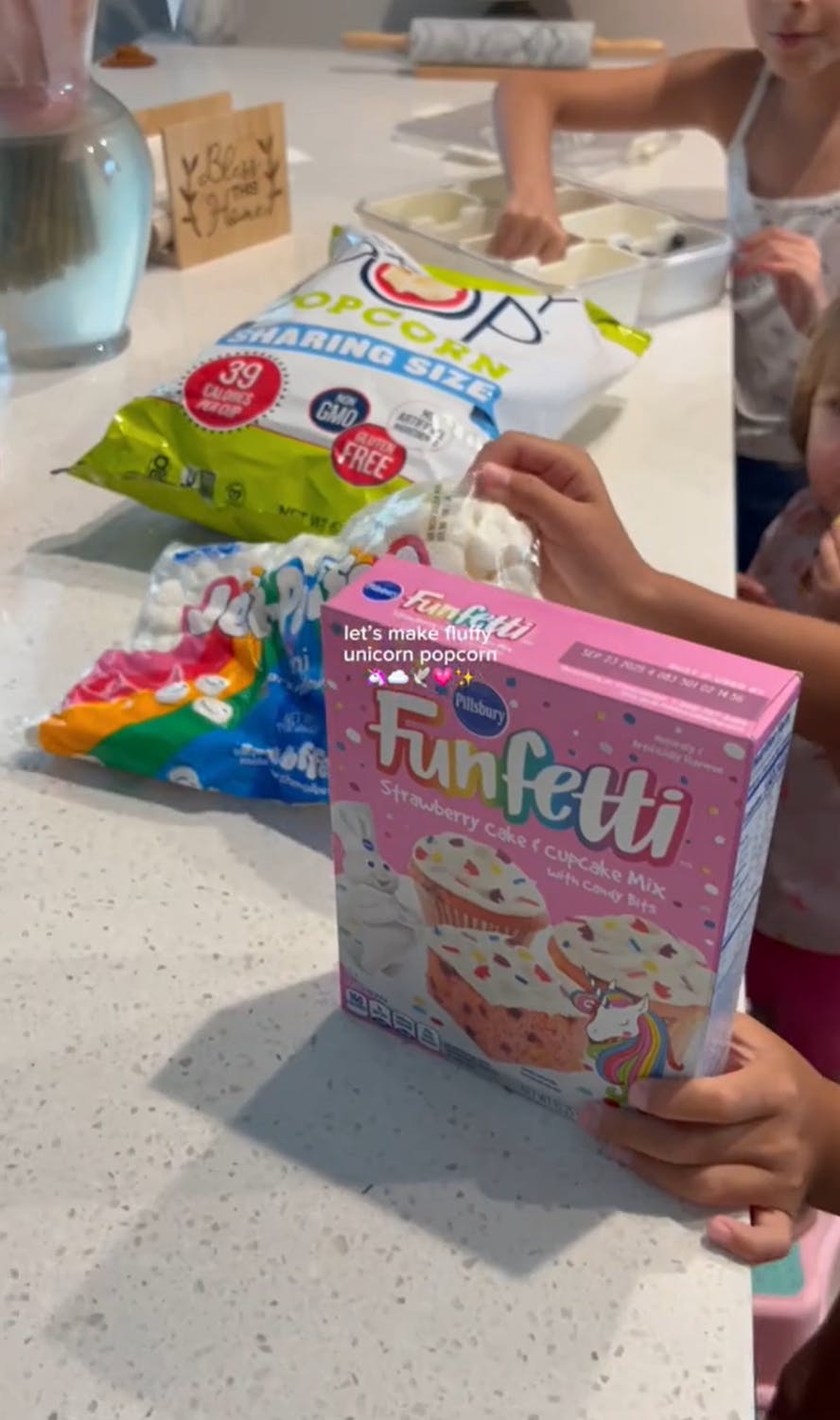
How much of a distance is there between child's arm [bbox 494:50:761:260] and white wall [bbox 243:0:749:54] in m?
0.55

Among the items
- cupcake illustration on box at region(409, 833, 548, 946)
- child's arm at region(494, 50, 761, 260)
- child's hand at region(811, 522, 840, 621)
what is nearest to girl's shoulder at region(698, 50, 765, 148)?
child's arm at region(494, 50, 761, 260)

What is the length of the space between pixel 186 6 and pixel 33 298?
3.12 feet

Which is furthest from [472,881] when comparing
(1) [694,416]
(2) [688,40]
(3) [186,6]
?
(2) [688,40]

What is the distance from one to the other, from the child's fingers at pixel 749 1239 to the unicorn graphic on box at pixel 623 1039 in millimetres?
48

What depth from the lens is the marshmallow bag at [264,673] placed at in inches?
21.9

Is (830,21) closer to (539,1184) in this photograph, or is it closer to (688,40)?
(688,40)

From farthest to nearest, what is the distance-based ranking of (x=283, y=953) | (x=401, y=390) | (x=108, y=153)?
(x=108, y=153) → (x=401, y=390) → (x=283, y=953)

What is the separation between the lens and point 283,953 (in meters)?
0.51

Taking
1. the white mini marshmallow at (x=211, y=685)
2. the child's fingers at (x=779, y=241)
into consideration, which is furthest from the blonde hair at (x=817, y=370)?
the white mini marshmallow at (x=211, y=685)

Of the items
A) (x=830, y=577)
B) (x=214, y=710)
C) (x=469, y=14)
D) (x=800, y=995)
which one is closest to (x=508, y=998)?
(x=214, y=710)

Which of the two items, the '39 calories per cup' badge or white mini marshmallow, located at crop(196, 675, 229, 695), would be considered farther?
the '39 calories per cup' badge

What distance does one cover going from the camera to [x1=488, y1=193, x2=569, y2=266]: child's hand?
1041 millimetres

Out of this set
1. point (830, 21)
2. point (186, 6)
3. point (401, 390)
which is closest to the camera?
point (401, 390)

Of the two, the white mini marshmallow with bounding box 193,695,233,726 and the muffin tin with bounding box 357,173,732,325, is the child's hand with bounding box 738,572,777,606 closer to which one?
the muffin tin with bounding box 357,173,732,325
